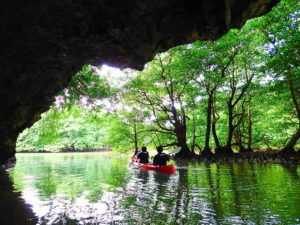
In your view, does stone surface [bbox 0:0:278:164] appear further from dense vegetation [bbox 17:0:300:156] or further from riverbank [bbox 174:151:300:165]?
riverbank [bbox 174:151:300:165]

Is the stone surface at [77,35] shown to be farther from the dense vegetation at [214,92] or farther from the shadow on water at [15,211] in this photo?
the dense vegetation at [214,92]

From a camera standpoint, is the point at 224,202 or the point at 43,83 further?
the point at 224,202

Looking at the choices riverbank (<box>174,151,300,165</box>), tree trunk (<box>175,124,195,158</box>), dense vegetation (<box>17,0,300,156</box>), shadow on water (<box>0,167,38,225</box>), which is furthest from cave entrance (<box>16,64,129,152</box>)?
riverbank (<box>174,151,300,165</box>)

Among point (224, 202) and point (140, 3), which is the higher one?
point (140, 3)

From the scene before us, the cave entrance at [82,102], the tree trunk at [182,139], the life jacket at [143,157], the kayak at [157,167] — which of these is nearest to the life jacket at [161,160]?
the kayak at [157,167]

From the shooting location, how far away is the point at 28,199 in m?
6.39

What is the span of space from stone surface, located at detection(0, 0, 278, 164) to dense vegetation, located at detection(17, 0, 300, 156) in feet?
13.8

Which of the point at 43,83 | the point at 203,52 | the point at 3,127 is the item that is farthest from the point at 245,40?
the point at 3,127

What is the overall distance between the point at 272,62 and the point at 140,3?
32.2ft

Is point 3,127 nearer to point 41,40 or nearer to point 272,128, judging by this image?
point 41,40

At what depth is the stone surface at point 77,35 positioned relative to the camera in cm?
341

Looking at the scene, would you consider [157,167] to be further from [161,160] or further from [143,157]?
[143,157]

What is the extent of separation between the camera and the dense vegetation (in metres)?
10.9

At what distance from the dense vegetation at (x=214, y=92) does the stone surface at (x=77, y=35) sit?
166 inches
